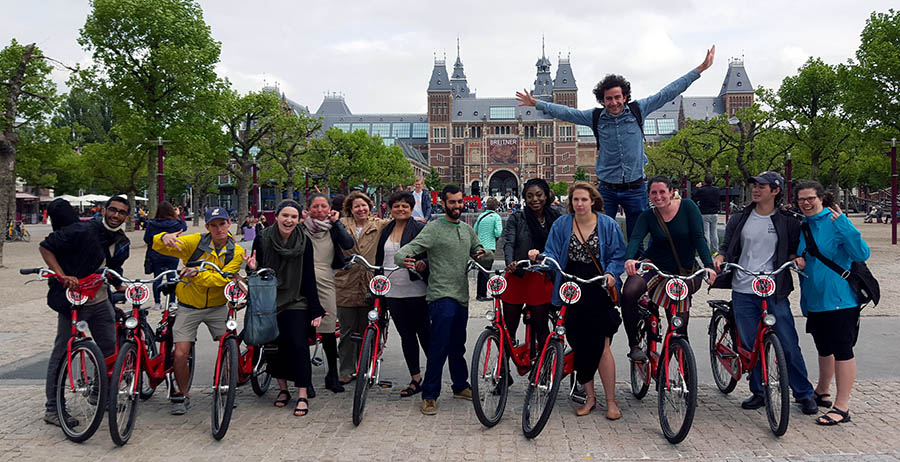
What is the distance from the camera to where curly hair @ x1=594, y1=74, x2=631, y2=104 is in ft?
A: 19.4

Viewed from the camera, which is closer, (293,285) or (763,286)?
(763,286)

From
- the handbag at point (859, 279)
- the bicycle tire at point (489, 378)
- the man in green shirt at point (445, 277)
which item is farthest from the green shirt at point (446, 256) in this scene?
the handbag at point (859, 279)

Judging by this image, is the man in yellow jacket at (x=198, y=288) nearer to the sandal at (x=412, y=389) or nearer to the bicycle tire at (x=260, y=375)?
the bicycle tire at (x=260, y=375)

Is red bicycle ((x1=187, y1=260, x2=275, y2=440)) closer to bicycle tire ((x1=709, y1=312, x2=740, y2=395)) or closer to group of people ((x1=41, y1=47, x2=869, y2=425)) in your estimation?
group of people ((x1=41, y1=47, x2=869, y2=425))

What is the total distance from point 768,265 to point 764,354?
0.79 meters

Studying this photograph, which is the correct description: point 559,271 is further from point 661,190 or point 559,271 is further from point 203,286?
point 203,286

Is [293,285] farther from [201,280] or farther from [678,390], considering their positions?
[678,390]

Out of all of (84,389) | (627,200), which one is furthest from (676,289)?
(84,389)

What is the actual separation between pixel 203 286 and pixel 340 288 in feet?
4.62

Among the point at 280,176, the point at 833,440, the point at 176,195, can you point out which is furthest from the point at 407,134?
the point at 833,440

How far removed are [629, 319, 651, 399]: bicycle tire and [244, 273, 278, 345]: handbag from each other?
3.05 m

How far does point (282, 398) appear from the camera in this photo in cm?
545

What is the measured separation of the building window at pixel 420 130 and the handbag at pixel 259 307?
12401 cm

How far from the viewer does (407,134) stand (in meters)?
128
